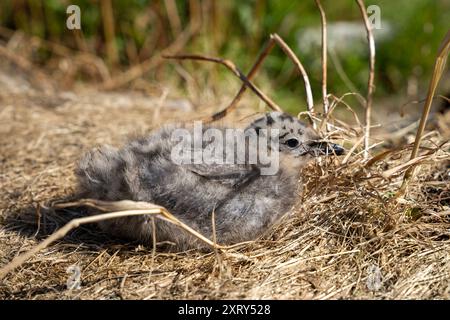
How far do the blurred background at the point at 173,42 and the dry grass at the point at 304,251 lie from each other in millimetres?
3062

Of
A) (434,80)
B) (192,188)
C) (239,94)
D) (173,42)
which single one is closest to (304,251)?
(192,188)

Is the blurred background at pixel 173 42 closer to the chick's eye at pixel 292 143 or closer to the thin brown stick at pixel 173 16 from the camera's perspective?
the thin brown stick at pixel 173 16

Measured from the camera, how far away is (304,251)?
Answer: 2.61 meters

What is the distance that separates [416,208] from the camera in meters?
2.83

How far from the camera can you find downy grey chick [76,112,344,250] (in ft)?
8.37

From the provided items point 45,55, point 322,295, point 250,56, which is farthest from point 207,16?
point 322,295

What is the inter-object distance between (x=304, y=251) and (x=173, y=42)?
429 centimetres

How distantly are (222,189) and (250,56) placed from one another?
4.04 m

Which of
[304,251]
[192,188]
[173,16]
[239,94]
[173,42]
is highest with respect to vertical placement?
[173,16]

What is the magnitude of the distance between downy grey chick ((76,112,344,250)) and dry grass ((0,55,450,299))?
10 centimetres

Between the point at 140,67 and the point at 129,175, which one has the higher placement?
the point at 140,67

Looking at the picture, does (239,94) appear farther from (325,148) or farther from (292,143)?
(325,148)

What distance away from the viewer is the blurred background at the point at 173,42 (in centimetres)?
623
